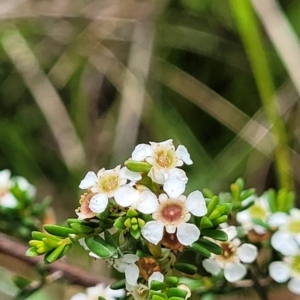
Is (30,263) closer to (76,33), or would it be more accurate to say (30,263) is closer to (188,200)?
(188,200)

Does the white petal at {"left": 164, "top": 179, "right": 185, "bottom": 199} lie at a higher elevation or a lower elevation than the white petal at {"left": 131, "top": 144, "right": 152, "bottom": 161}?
lower

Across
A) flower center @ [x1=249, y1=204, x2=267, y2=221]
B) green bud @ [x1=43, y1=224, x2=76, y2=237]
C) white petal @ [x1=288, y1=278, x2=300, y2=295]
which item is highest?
flower center @ [x1=249, y1=204, x2=267, y2=221]

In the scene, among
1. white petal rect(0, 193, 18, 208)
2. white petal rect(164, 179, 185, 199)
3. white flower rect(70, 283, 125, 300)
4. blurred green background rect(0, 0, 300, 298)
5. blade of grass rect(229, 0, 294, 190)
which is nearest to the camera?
white petal rect(164, 179, 185, 199)

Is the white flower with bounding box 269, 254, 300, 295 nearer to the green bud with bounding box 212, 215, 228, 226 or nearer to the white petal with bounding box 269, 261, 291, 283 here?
the white petal with bounding box 269, 261, 291, 283

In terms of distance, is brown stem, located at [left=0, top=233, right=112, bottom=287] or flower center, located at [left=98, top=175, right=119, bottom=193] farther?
brown stem, located at [left=0, top=233, right=112, bottom=287]

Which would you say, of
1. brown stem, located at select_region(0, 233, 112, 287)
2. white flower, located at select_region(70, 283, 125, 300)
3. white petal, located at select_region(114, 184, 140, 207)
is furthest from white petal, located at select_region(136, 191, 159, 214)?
brown stem, located at select_region(0, 233, 112, 287)

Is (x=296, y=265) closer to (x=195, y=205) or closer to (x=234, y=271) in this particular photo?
(x=234, y=271)

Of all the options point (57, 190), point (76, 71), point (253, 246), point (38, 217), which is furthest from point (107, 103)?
point (253, 246)
